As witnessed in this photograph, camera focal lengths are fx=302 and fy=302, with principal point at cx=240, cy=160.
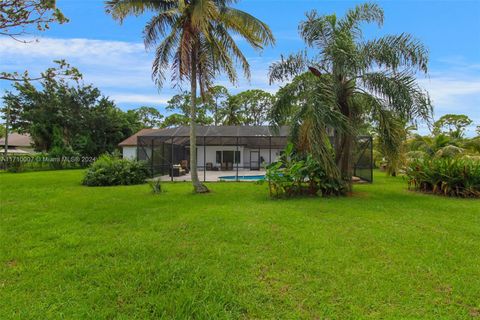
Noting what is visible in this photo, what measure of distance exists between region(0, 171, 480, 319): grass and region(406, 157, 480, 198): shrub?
2.95 metres

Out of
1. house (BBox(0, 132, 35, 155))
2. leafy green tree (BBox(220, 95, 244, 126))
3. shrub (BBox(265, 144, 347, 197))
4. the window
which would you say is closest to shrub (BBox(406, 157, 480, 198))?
shrub (BBox(265, 144, 347, 197))

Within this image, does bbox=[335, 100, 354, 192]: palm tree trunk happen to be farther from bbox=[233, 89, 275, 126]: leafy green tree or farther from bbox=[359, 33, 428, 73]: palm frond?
bbox=[233, 89, 275, 126]: leafy green tree

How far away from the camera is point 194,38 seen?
30.3 feet

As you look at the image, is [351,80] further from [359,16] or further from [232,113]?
[232,113]

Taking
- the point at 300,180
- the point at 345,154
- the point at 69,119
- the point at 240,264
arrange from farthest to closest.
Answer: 1. the point at 69,119
2. the point at 345,154
3. the point at 300,180
4. the point at 240,264

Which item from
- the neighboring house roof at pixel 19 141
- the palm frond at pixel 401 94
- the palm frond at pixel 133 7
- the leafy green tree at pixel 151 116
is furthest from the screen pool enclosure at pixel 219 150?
the neighboring house roof at pixel 19 141

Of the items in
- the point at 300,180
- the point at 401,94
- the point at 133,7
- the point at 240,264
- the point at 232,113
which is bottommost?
the point at 240,264

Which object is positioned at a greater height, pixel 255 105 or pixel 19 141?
pixel 255 105

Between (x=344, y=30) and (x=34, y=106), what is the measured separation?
28.2m

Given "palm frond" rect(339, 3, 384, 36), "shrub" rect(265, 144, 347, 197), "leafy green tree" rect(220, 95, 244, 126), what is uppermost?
"leafy green tree" rect(220, 95, 244, 126)

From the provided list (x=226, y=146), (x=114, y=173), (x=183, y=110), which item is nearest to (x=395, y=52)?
(x=114, y=173)

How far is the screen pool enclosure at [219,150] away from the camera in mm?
15141

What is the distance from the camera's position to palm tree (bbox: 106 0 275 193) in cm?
884

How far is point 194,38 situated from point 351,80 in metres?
4.93
